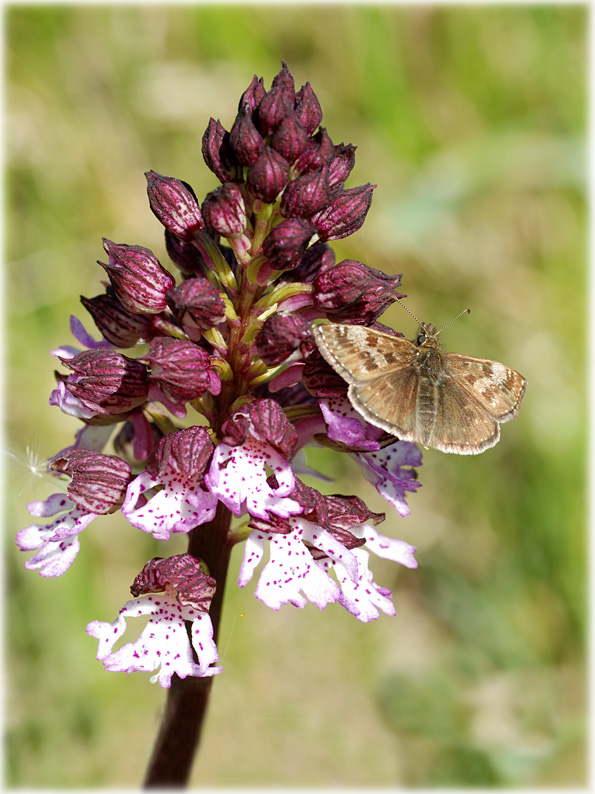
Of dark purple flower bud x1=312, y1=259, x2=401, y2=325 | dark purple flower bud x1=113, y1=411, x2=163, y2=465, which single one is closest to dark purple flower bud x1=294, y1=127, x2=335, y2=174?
dark purple flower bud x1=312, y1=259, x2=401, y2=325

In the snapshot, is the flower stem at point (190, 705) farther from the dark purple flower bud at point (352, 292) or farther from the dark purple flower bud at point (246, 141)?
the dark purple flower bud at point (246, 141)

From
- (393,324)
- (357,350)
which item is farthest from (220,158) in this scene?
(393,324)

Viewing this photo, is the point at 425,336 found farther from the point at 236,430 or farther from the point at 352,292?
the point at 236,430

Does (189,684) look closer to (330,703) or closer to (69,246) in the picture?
(330,703)

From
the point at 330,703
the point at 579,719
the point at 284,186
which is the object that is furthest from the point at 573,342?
Answer: the point at 284,186

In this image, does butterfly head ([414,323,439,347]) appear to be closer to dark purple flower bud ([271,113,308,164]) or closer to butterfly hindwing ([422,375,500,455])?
butterfly hindwing ([422,375,500,455])

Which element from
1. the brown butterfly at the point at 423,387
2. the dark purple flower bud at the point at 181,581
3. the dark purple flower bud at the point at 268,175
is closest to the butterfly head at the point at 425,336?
the brown butterfly at the point at 423,387
